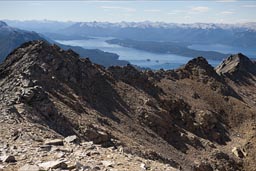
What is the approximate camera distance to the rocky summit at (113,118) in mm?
16953

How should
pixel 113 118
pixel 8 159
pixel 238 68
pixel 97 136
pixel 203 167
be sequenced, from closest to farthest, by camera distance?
pixel 8 159, pixel 97 136, pixel 203 167, pixel 113 118, pixel 238 68

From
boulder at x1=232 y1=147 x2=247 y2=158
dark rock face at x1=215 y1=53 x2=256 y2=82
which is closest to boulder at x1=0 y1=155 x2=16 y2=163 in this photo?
boulder at x1=232 y1=147 x2=247 y2=158

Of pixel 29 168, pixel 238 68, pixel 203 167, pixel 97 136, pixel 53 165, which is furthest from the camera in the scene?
pixel 238 68

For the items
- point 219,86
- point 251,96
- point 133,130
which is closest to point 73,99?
point 133,130

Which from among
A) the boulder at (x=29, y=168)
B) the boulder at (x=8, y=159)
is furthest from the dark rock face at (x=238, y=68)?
the boulder at (x=29, y=168)

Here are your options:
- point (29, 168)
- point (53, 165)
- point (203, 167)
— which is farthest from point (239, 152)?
point (29, 168)

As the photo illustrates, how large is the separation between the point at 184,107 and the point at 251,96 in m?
27.7

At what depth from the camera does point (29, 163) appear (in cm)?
1474

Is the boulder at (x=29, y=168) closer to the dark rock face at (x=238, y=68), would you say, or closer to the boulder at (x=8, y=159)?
the boulder at (x=8, y=159)

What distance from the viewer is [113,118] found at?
127 feet

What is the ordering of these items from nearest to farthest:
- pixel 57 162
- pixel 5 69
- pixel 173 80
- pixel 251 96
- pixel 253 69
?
pixel 57 162 < pixel 5 69 < pixel 173 80 < pixel 251 96 < pixel 253 69

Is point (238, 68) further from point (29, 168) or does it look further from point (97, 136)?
point (29, 168)

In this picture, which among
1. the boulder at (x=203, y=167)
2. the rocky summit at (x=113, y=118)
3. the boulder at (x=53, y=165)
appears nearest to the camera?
the boulder at (x=53, y=165)

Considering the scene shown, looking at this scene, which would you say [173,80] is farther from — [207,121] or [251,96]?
[251,96]
